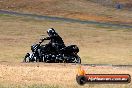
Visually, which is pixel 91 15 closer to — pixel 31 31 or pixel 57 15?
pixel 57 15

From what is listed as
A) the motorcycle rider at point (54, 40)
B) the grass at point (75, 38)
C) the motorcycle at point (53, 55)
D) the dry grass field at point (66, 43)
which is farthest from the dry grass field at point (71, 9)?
the motorcycle rider at point (54, 40)

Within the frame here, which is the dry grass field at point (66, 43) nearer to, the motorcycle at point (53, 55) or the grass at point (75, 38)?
the grass at point (75, 38)

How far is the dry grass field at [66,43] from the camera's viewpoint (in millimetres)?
13398

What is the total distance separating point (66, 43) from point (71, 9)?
2788 centimetres

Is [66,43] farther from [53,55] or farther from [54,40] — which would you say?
[54,40]

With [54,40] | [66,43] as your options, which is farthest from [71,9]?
[54,40]

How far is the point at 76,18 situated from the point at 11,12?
33.5 ft

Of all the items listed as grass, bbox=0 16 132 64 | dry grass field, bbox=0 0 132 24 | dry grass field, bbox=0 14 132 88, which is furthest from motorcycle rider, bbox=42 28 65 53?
dry grass field, bbox=0 0 132 24

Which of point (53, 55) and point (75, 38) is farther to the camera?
point (75, 38)

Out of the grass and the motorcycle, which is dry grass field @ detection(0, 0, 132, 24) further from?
the motorcycle

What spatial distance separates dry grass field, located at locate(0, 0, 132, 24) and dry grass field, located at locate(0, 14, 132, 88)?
702cm

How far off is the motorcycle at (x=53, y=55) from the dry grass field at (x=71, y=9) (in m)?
39.1

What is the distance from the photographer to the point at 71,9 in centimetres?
6981

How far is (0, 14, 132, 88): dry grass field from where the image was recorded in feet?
44.0
